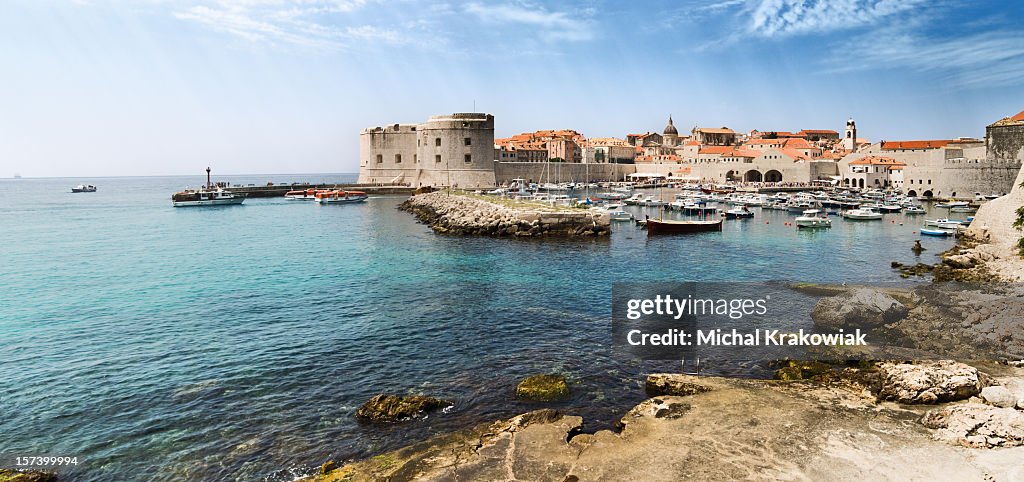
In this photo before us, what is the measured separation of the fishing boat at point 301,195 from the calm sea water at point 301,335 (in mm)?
32854

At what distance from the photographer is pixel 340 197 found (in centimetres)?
5428

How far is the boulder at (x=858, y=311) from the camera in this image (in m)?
11.8

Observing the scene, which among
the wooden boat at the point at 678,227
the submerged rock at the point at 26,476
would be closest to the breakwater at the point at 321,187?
the wooden boat at the point at 678,227

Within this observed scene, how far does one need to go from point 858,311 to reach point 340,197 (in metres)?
48.2

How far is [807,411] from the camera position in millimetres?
7539

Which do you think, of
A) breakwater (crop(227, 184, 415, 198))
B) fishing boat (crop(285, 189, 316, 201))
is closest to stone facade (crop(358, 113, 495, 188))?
breakwater (crop(227, 184, 415, 198))

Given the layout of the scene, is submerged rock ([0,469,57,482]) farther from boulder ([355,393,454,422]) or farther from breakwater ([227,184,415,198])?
breakwater ([227,184,415,198])

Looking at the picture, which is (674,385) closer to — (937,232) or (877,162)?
(937,232)

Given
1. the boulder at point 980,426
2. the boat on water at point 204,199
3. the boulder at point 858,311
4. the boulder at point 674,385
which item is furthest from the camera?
the boat on water at point 204,199

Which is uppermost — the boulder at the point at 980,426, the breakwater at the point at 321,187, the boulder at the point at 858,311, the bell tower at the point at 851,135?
the bell tower at the point at 851,135

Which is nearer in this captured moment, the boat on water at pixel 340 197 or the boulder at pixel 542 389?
the boulder at pixel 542 389

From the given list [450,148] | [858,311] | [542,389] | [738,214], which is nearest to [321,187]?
[450,148]

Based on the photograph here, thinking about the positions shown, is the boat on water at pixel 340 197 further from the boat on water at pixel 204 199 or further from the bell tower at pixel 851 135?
the bell tower at pixel 851 135

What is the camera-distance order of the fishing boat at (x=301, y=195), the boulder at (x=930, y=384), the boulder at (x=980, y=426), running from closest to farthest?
the boulder at (x=980, y=426) → the boulder at (x=930, y=384) → the fishing boat at (x=301, y=195)
